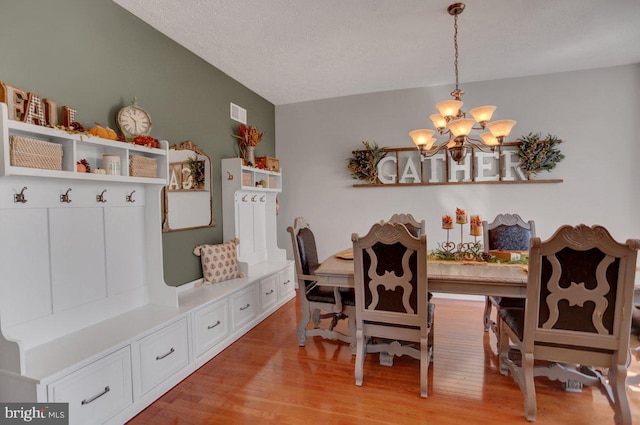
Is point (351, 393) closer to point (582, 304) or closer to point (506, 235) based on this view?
point (582, 304)

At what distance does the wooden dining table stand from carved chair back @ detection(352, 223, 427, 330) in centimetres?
15

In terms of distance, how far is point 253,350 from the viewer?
2.88 meters

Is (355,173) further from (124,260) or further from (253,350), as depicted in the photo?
(124,260)

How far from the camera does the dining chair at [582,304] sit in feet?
5.71

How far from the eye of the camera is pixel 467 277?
213 cm

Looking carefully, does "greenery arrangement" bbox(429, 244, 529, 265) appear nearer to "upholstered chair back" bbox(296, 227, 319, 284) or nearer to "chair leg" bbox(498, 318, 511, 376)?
"chair leg" bbox(498, 318, 511, 376)

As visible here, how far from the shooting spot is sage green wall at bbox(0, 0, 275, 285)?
187 centimetres

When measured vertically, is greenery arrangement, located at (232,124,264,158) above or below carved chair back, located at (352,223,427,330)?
above

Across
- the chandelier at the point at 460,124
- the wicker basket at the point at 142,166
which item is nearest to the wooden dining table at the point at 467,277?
the chandelier at the point at 460,124

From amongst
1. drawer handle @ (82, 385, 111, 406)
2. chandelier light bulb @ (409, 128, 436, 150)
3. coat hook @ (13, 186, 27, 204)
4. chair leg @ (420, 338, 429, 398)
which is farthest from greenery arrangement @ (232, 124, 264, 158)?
chair leg @ (420, 338, 429, 398)

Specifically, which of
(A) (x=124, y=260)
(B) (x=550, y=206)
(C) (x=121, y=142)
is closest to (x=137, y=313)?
(A) (x=124, y=260)

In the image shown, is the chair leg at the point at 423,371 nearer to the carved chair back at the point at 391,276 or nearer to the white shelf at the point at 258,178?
the carved chair back at the point at 391,276

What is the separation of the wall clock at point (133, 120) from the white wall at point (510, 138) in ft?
8.70

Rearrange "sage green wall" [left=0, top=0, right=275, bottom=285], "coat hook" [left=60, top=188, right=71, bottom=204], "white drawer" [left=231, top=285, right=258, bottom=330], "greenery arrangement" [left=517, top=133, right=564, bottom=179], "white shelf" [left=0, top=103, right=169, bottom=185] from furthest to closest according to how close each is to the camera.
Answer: "greenery arrangement" [left=517, top=133, right=564, bottom=179], "white drawer" [left=231, top=285, right=258, bottom=330], "coat hook" [left=60, top=188, right=71, bottom=204], "sage green wall" [left=0, top=0, right=275, bottom=285], "white shelf" [left=0, top=103, right=169, bottom=185]
